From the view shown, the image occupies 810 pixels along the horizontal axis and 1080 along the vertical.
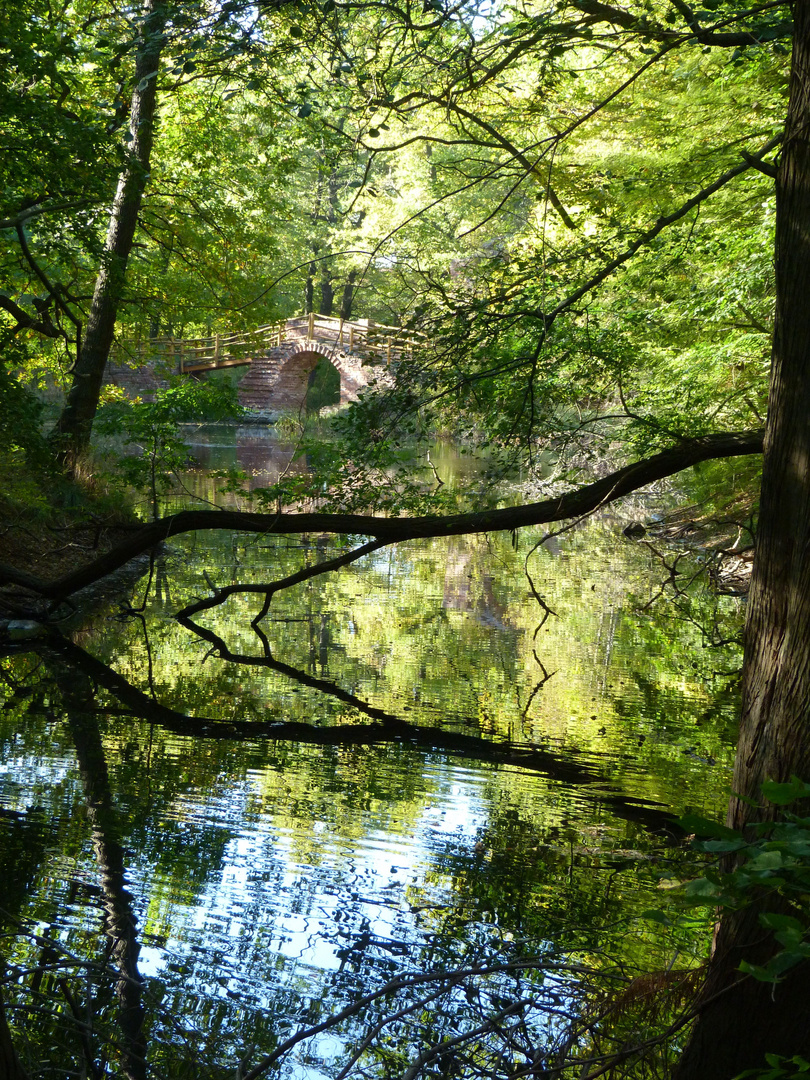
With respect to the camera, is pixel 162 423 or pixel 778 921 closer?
pixel 778 921

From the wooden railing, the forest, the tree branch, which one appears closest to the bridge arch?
the wooden railing

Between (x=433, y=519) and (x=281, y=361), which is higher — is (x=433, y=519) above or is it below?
below

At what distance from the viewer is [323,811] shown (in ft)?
16.1

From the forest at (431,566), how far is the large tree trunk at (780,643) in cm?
1

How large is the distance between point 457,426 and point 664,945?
4773 millimetres

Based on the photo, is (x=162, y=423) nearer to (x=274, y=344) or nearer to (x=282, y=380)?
(x=274, y=344)

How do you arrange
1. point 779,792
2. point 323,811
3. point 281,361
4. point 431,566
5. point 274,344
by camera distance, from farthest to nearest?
point 281,361 → point 274,344 → point 431,566 → point 323,811 → point 779,792

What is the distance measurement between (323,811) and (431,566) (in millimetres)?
8132

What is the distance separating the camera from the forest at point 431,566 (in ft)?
9.28

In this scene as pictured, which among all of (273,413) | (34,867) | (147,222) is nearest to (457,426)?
(34,867)

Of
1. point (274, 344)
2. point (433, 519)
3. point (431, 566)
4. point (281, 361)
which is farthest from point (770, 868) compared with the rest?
point (281, 361)

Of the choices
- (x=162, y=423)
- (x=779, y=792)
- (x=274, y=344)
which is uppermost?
(x=274, y=344)

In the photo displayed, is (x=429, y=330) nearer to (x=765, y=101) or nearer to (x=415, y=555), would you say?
(x=765, y=101)

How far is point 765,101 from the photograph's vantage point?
29.6ft
